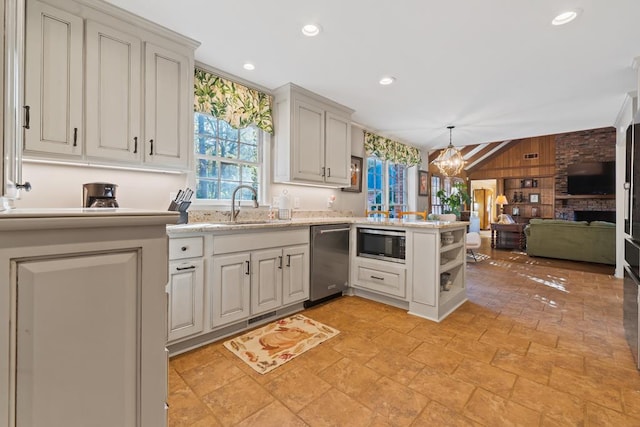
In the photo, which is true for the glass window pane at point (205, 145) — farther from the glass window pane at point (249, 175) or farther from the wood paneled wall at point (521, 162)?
the wood paneled wall at point (521, 162)

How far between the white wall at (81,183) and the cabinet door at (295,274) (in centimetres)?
120

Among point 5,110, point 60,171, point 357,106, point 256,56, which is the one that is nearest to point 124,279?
point 5,110

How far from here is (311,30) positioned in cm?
216

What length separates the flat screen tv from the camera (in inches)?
305

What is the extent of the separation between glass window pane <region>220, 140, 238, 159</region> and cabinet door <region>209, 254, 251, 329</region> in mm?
1243

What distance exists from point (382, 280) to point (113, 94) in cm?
285

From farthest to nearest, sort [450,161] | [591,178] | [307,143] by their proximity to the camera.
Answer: [591,178], [450,161], [307,143]

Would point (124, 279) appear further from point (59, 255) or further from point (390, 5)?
point (390, 5)

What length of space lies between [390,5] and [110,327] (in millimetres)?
2288

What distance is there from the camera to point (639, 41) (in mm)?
2252

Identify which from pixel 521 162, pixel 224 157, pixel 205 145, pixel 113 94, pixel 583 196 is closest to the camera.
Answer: pixel 113 94

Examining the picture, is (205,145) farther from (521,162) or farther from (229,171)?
(521,162)

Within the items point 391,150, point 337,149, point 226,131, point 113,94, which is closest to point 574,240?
point 391,150

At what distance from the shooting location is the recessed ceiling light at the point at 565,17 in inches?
76.0
